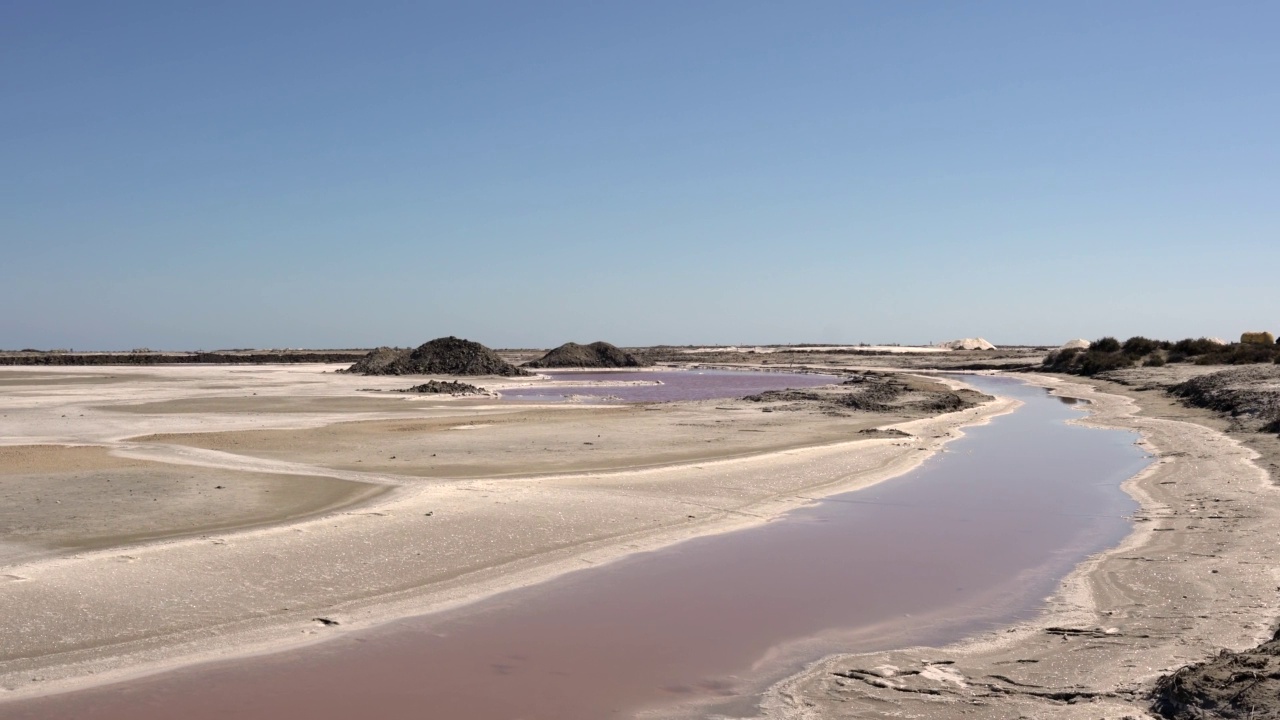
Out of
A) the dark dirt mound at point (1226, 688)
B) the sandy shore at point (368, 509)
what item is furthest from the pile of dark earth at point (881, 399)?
the dark dirt mound at point (1226, 688)

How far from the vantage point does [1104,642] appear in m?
7.09

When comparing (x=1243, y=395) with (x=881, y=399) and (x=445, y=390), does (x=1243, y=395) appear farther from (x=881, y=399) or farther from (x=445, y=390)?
(x=445, y=390)

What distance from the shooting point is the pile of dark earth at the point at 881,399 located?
30.8 m

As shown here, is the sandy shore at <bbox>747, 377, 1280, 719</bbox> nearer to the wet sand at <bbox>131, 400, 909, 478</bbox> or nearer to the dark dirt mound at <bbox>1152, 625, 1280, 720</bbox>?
the dark dirt mound at <bbox>1152, 625, 1280, 720</bbox>

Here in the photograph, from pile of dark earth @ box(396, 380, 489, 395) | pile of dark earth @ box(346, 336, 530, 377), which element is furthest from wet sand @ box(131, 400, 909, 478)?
pile of dark earth @ box(346, 336, 530, 377)

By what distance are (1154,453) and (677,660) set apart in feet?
53.1

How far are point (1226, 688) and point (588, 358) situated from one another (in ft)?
233

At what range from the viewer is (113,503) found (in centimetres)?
1232

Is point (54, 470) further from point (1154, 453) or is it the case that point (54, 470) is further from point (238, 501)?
point (1154, 453)

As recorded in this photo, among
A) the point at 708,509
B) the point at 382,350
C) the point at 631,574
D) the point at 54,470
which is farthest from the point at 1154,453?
the point at 382,350

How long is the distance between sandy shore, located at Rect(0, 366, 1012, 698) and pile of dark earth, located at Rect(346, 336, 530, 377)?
2870 centimetres

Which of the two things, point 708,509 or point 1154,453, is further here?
point 1154,453

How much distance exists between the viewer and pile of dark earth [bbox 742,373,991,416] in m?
30.8

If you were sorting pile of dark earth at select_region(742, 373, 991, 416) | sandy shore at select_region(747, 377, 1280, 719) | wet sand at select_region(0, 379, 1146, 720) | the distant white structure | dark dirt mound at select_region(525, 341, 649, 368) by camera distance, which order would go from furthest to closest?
the distant white structure < dark dirt mound at select_region(525, 341, 649, 368) < pile of dark earth at select_region(742, 373, 991, 416) < wet sand at select_region(0, 379, 1146, 720) < sandy shore at select_region(747, 377, 1280, 719)
